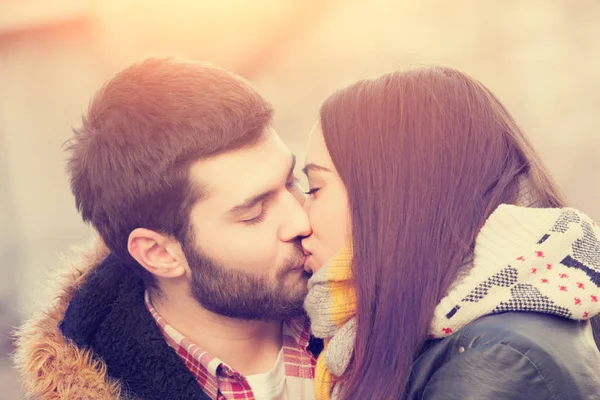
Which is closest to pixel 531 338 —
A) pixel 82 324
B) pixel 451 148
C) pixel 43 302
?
pixel 451 148

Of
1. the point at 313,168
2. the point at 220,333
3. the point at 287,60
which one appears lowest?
the point at 220,333

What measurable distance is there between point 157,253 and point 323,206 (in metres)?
0.51

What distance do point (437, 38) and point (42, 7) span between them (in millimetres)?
2620

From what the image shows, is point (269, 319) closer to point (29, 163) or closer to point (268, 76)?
point (268, 76)

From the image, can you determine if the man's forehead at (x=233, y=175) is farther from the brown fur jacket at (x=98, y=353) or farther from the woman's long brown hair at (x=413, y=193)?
the brown fur jacket at (x=98, y=353)

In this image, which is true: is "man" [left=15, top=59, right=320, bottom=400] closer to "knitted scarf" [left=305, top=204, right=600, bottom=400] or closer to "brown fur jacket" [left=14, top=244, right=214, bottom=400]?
"brown fur jacket" [left=14, top=244, right=214, bottom=400]

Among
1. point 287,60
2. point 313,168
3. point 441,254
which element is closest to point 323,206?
point 313,168

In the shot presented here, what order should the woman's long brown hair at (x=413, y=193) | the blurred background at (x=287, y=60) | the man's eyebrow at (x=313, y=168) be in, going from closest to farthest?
the woman's long brown hair at (x=413, y=193), the man's eyebrow at (x=313, y=168), the blurred background at (x=287, y=60)

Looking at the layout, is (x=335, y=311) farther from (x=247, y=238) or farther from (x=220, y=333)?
(x=220, y=333)

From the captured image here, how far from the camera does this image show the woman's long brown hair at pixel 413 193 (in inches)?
58.4

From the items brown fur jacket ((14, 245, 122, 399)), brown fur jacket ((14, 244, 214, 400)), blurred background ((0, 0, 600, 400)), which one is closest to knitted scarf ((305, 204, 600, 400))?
brown fur jacket ((14, 244, 214, 400))

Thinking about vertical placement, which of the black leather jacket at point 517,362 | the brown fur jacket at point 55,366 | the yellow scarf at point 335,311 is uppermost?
the black leather jacket at point 517,362

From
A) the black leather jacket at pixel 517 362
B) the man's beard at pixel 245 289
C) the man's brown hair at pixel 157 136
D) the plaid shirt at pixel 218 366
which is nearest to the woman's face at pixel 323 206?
the man's beard at pixel 245 289

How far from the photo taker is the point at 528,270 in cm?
138
